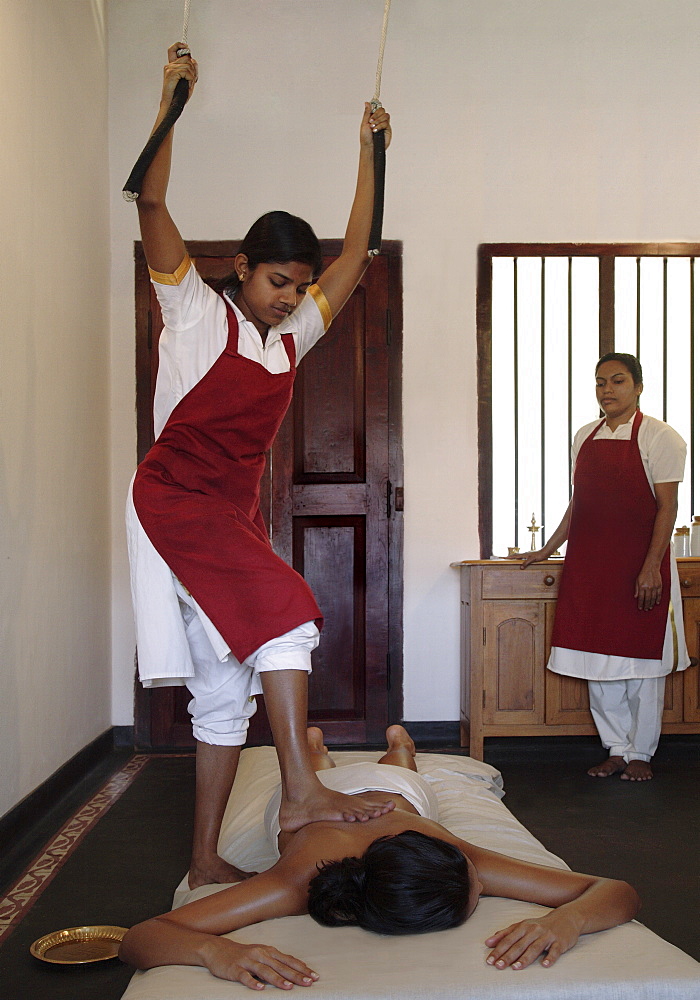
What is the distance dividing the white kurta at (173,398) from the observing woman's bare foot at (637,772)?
235 cm

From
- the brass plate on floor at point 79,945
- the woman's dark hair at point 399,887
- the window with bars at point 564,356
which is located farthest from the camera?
the window with bars at point 564,356

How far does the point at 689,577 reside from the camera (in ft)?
13.3

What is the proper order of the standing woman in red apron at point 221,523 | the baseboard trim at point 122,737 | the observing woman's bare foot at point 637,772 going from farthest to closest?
the baseboard trim at point 122,737 < the observing woman's bare foot at point 637,772 < the standing woman in red apron at point 221,523

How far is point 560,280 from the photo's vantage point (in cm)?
448

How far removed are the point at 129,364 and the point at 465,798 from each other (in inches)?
102

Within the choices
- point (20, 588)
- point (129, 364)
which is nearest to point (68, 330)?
point (129, 364)

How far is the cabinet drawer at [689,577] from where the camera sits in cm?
405

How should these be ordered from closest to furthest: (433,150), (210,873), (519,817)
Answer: (210,873) → (519,817) → (433,150)

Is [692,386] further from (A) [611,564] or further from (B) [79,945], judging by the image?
(B) [79,945]

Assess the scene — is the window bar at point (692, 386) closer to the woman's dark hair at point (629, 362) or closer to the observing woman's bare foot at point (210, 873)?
the woman's dark hair at point (629, 362)

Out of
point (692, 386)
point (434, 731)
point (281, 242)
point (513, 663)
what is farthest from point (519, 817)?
point (692, 386)

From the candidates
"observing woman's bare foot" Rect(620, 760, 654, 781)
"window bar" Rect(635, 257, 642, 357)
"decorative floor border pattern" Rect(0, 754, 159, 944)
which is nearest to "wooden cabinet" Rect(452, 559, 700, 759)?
"observing woman's bare foot" Rect(620, 760, 654, 781)

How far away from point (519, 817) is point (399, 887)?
1.74 metres

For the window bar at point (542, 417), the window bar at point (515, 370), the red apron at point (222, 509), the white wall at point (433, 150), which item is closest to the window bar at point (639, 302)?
the white wall at point (433, 150)
